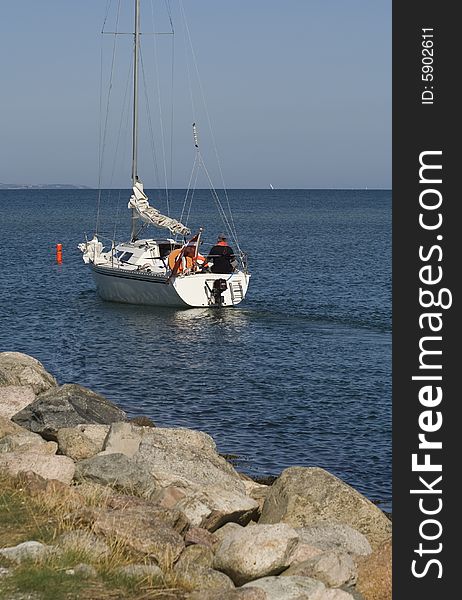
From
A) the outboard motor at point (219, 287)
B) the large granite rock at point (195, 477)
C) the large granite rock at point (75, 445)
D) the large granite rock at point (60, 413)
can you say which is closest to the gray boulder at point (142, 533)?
the large granite rock at point (195, 477)

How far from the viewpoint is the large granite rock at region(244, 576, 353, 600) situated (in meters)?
9.83

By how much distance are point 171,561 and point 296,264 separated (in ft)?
184

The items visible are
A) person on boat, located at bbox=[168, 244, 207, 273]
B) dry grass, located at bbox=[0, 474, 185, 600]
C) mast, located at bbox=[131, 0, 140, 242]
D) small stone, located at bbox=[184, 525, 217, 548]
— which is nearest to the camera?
dry grass, located at bbox=[0, 474, 185, 600]

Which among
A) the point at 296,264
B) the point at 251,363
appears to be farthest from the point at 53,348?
the point at 296,264

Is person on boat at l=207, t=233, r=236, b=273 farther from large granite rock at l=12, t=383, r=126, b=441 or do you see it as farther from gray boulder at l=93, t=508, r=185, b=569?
gray boulder at l=93, t=508, r=185, b=569

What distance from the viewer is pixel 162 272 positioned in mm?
41500

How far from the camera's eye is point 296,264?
2606 inches

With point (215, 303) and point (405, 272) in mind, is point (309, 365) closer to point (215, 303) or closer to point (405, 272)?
point (215, 303)

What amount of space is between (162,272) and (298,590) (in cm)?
3199

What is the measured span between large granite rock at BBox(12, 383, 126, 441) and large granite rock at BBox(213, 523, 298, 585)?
672 centimetres

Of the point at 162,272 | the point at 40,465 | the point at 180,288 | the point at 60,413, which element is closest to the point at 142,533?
the point at 40,465

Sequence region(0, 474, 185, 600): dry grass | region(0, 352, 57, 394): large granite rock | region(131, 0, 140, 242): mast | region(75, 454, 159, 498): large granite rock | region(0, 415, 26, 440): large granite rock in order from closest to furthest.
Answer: region(0, 474, 185, 600): dry grass → region(75, 454, 159, 498): large granite rock → region(0, 415, 26, 440): large granite rock → region(0, 352, 57, 394): large granite rock → region(131, 0, 140, 242): mast

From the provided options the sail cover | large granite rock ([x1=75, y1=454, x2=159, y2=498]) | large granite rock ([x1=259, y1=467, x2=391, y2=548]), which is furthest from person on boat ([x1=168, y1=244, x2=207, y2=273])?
large granite rock ([x1=75, y1=454, x2=159, y2=498])

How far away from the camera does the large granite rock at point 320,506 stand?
46.9ft
